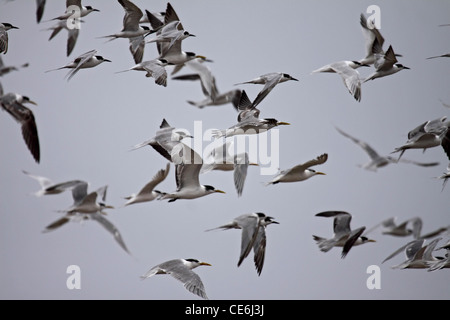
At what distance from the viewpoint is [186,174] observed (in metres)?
8.88

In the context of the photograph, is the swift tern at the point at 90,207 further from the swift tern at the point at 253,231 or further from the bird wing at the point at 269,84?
the bird wing at the point at 269,84

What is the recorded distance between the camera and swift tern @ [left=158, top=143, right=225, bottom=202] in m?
8.66

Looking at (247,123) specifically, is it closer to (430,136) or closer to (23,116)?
(430,136)

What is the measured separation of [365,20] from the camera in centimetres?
1056

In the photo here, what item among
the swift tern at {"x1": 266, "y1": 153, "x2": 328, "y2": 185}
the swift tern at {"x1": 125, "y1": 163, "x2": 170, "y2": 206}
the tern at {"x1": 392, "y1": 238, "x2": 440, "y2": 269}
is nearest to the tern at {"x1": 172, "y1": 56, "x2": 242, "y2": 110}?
the swift tern at {"x1": 125, "y1": 163, "x2": 170, "y2": 206}

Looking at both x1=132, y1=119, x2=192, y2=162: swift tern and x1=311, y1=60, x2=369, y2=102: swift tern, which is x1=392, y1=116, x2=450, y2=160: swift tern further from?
x1=132, y1=119, x2=192, y2=162: swift tern

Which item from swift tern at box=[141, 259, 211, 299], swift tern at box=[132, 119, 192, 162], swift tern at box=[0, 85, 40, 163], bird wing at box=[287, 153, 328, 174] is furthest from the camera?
swift tern at box=[132, 119, 192, 162]

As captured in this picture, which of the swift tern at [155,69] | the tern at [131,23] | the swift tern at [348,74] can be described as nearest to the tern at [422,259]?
the swift tern at [348,74]

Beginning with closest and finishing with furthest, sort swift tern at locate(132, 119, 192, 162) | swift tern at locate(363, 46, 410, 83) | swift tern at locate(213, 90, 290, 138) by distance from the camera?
swift tern at locate(132, 119, 192, 162) < swift tern at locate(213, 90, 290, 138) < swift tern at locate(363, 46, 410, 83)

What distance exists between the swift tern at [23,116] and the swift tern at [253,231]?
85.9 inches

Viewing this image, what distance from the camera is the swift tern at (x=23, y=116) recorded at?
8.65 meters

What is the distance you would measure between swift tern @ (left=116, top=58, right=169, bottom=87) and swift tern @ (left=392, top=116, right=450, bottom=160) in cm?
279

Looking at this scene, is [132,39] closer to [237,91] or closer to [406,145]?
[237,91]

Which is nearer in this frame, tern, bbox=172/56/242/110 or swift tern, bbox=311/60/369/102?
swift tern, bbox=311/60/369/102
